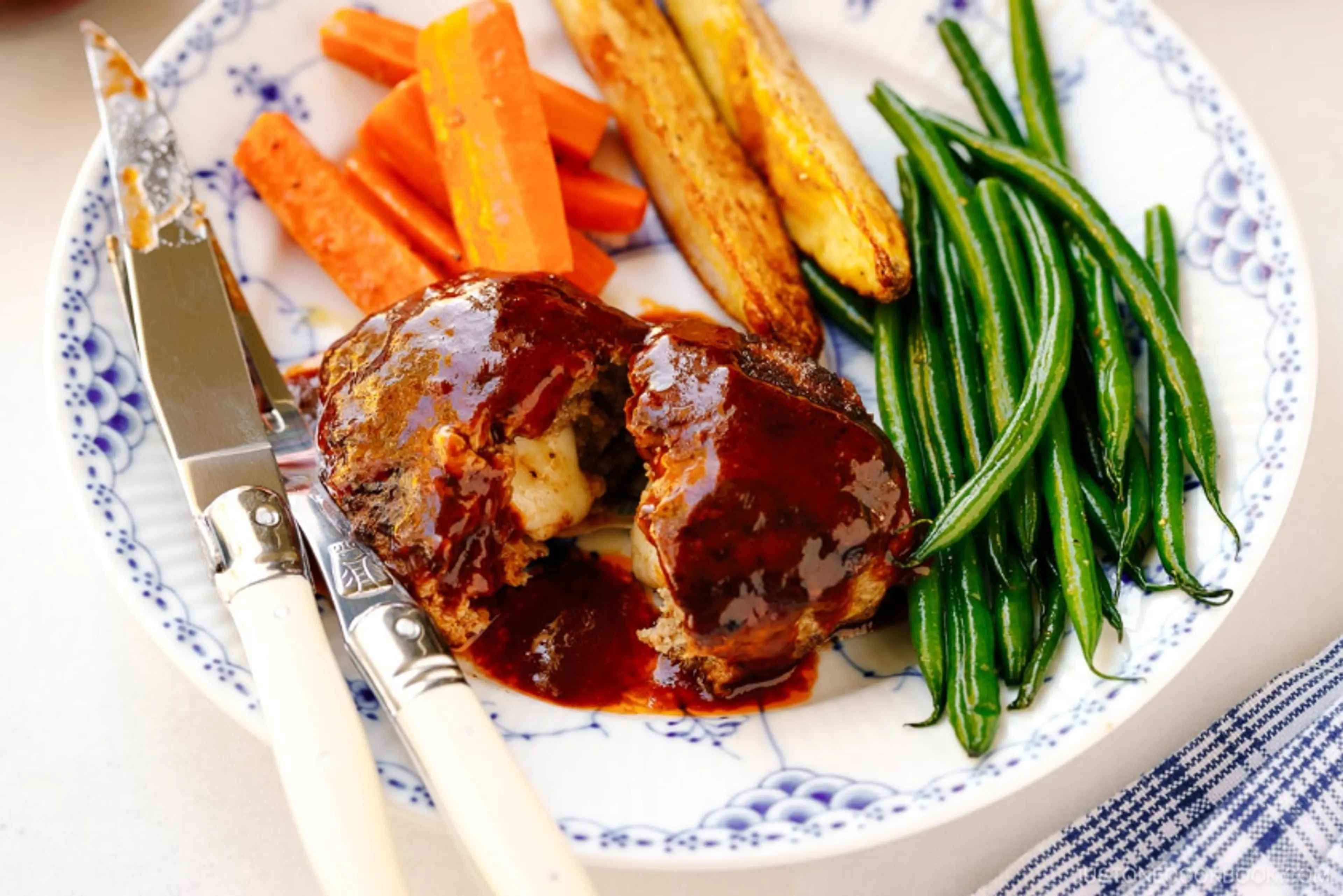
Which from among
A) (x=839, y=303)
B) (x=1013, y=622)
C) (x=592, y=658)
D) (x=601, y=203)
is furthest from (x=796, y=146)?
(x=592, y=658)

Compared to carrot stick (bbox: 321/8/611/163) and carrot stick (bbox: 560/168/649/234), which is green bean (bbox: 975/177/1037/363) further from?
carrot stick (bbox: 321/8/611/163)

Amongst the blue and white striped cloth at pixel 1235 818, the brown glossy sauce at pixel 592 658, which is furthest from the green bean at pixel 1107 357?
the brown glossy sauce at pixel 592 658

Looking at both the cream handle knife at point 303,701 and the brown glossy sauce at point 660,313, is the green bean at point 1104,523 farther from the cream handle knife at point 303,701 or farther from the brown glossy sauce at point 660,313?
the cream handle knife at point 303,701

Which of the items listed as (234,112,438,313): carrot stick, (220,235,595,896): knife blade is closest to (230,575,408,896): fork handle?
(220,235,595,896): knife blade

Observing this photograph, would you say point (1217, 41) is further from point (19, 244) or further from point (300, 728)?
point (19, 244)

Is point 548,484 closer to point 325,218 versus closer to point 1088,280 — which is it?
point 325,218
